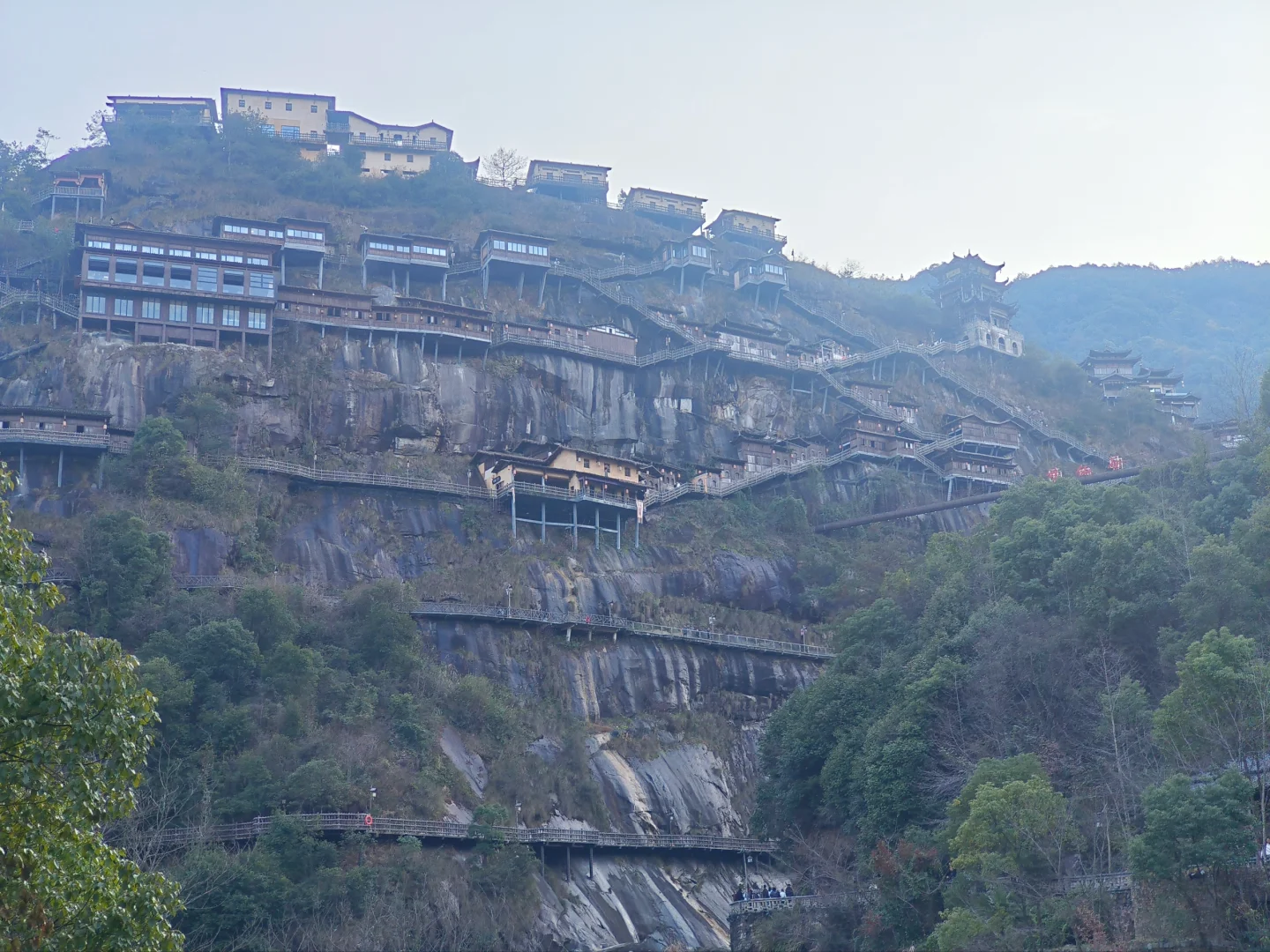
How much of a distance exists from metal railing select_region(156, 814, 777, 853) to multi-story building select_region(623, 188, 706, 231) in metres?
62.8

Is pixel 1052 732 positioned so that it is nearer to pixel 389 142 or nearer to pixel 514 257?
pixel 514 257

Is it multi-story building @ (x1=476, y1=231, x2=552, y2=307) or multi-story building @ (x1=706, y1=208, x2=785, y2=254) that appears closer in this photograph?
multi-story building @ (x1=476, y1=231, x2=552, y2=307)

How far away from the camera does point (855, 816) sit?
2002 inches

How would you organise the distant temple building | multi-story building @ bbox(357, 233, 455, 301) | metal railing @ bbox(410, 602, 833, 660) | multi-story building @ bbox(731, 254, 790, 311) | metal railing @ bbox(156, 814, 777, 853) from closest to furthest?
metal railing @ bbox(156, 814, 777, 853)
metal railing @ bbox(410, 602, 833, 660)
multi-story building @ bbox(357, 233, 455, 301)
multi-story building @ bbox(731, 254, 790, 311)
the distant temple building

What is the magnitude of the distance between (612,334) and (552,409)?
7451mm

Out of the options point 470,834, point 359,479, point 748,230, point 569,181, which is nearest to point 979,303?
point 748,230

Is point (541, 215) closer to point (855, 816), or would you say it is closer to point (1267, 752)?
point (855, 816)

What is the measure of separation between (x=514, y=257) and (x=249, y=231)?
15707 mm

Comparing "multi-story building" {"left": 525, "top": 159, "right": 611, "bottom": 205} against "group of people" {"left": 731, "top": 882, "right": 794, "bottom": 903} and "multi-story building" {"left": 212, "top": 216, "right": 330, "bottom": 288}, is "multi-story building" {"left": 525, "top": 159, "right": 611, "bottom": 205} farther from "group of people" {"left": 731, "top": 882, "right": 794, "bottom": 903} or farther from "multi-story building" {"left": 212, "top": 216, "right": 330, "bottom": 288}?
"group of people" {"left": 731, "top": 882, "right": 794, "bottom": 903}

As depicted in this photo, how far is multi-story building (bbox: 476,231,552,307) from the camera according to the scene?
8769 centimetres

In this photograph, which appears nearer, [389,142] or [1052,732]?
[1052,732]

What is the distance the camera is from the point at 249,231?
82375 millimetres

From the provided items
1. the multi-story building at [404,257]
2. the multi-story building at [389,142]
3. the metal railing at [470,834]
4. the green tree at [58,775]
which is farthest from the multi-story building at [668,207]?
the green tree at [58,775]

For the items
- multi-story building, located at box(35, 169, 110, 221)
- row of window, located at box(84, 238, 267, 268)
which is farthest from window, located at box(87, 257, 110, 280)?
multi-story building, located at box(35, 169, 110, 221)
